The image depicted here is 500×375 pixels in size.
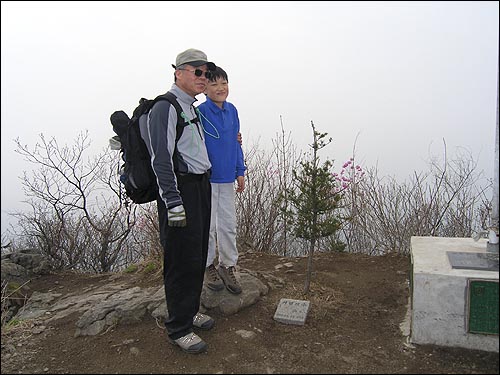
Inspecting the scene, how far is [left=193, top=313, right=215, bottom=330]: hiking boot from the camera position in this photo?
350 centimetres

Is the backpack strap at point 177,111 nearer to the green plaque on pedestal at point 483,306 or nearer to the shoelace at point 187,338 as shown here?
the shoelace at point 187,338

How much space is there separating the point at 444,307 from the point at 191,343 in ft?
5.88

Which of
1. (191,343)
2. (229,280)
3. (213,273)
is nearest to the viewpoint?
(191,343)

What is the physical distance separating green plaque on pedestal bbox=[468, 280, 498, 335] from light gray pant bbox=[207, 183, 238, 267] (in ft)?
6.17

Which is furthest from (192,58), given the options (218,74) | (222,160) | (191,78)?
(222,160)

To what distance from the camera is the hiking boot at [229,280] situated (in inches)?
154

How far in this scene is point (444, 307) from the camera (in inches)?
119

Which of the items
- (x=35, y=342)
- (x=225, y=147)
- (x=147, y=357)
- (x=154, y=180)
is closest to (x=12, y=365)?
(x=35, y=342)

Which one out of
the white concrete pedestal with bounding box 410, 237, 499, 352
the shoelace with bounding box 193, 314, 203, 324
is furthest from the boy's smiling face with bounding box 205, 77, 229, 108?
the white concrete pedestal with bounding box 410, 237, 499, 352

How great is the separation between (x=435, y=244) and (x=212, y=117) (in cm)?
219

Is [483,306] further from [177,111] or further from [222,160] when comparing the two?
[177,111]

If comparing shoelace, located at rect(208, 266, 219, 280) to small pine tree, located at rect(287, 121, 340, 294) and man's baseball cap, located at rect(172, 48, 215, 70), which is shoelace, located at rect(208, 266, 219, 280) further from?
man's baseball cap, located at rect(172, 48, 215, 70)

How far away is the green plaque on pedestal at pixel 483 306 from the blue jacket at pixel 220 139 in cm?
201

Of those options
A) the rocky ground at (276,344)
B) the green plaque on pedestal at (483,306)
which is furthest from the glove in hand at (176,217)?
the green plaque on pedestal at (483,306)
